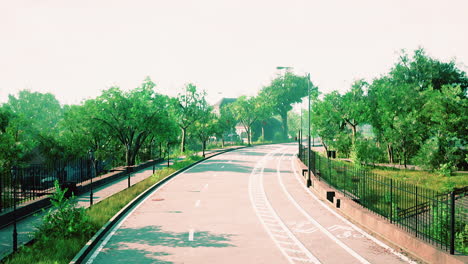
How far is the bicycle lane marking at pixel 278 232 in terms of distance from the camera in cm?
979

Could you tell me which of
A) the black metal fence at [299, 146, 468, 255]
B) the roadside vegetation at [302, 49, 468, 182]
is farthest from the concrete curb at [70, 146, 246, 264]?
the roadside vegetation at [302, 49, 468, 182]

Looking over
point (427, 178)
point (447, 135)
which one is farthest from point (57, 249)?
Answer: point (447, 135)

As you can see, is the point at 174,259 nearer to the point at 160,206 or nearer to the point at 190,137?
the point at 160,206

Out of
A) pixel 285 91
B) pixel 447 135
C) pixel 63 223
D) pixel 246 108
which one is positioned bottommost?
pixel 63 223

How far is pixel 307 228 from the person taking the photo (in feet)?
42.2

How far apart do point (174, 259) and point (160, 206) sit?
7.60 meters

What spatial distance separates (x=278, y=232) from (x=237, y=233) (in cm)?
146

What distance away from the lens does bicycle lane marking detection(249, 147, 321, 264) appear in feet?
32.1

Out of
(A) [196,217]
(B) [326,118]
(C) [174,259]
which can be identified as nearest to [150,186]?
(A) [196,217]

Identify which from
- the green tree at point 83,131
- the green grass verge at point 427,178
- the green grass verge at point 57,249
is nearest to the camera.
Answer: the green grass verge at point 57,249

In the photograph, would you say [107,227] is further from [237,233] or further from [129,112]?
[129,112]

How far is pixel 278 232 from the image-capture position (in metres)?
12.3

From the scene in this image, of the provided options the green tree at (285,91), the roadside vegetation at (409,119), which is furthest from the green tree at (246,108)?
the roadside vegetation at (409,119)

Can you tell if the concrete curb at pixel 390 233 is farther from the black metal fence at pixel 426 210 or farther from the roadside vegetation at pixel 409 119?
the roadside vegetation at pixel 409 119
